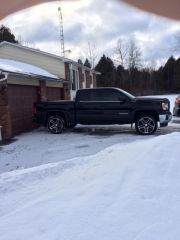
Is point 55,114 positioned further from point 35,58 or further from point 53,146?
point 35,58

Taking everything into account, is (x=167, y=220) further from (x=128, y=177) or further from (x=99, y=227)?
(x=128, y=177)

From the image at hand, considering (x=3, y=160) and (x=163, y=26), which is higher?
(x=163, y=26)

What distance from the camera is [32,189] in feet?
16.9

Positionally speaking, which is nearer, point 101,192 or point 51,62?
point 101,192

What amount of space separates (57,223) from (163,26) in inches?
117

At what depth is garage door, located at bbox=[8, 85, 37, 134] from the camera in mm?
12820

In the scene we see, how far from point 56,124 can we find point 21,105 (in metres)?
1.87

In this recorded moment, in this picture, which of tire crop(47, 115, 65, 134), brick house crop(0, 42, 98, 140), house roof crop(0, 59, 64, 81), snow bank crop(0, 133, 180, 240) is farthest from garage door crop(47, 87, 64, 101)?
snow bank crop(0, 133, 180, 240)

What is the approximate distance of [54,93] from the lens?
18484 millimetres

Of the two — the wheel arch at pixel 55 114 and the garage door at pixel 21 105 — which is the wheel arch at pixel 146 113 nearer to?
the wheel arch at pixel 55 114

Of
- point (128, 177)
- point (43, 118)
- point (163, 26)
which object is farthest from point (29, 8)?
point (43, 118)

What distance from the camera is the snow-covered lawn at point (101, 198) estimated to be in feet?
12.0

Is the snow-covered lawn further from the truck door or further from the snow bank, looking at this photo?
the truck door

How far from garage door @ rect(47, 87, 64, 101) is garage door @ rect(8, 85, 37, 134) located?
1995mm
